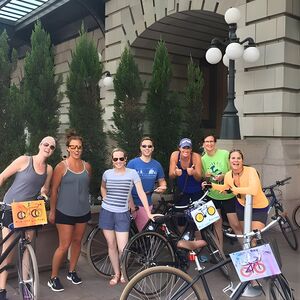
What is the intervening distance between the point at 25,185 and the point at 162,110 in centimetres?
336

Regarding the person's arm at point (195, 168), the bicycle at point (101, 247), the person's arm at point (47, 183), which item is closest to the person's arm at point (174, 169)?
the person's arm at point (195, 168)

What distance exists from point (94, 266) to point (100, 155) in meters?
1.85

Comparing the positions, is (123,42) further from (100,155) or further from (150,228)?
(150,228)

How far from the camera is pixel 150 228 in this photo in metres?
4.86

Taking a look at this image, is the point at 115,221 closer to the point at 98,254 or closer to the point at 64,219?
the point at 64,219

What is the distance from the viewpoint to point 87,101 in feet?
20.4

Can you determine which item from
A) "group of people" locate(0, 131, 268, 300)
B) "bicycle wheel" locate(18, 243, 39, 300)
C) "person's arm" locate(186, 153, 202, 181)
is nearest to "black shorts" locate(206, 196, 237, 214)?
"group of people" locate(0, 131, 268, 300)

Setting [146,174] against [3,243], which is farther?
[146,174]

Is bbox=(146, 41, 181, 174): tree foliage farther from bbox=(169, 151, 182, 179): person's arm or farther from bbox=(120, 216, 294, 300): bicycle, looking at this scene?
bbox=(120, 216, 294, 300): bicycle

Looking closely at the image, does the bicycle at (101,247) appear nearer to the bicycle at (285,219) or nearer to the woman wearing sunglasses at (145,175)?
the woman wearing sunglasses at (145,175)

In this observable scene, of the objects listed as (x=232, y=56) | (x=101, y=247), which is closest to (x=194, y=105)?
(x=232, y=56)

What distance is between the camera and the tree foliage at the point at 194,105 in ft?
23.6

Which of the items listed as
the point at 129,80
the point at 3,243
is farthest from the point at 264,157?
the point at 3,243

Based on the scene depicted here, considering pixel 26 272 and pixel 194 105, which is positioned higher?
pixel 194 105
